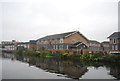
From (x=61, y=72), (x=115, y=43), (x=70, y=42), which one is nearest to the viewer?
(x=61, y=72)

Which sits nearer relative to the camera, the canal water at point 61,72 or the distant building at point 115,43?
the canal water at point 61,72

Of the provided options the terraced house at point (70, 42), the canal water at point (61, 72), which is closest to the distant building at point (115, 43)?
the terraced house at point (70, 42)

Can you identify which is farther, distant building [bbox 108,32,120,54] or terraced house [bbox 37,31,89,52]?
terraced house [bbox 37,31,89,52]

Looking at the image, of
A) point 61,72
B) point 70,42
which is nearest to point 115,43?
point 70,42

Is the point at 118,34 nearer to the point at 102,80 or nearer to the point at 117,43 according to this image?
the point at 117,43

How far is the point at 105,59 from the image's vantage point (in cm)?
2288

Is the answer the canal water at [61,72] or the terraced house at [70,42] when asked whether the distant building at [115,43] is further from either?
the canal water at [61,72]

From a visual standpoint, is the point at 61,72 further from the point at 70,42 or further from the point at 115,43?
the point at 70,42

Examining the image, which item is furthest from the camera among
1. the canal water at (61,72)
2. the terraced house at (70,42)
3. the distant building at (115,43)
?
the terraced house at (70,42)

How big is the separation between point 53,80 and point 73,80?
5.67 feet

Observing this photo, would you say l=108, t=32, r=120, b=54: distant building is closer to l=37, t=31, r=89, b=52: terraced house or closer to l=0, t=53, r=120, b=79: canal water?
l=37, t=31, r=89, b=52: terraced house

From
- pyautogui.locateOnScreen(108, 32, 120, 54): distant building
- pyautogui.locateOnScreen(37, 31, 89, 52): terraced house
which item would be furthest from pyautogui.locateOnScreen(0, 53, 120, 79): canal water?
pyautogui.locateOnScreen(37, 31, 89, 52): terraced house

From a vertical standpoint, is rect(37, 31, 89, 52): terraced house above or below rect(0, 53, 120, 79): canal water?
above

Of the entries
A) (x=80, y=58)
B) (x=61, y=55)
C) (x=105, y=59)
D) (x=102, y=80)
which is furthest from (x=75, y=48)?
(x=102, y=80)
